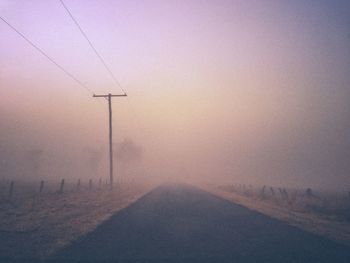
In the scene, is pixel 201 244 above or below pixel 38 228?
below

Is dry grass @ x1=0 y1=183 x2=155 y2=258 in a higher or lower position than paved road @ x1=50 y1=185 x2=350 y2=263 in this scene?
higher

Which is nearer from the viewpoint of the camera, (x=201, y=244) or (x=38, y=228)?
(x=201, y=244)

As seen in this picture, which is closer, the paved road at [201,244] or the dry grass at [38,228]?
the paved road at [201,244]

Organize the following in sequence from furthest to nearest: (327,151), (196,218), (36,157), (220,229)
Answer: (327,151)
(36,157)
(196,218)
(220,229)

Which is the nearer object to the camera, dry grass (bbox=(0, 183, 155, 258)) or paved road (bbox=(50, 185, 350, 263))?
paved road (bbox=(50, 185, 350, 263))

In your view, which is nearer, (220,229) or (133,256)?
(133,256)

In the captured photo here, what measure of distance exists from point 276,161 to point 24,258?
196054 millimetres

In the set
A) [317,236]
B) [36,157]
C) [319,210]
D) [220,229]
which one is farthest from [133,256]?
[36,157]

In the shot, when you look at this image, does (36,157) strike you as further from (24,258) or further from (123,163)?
(24,258)

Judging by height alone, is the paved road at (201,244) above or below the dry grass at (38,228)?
below

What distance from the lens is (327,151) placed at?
191 m

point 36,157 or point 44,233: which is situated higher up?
point 36,157

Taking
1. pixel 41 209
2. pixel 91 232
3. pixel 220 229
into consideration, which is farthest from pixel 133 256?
pixel 41 209

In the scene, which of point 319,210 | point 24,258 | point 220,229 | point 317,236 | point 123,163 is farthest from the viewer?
point 123,163
